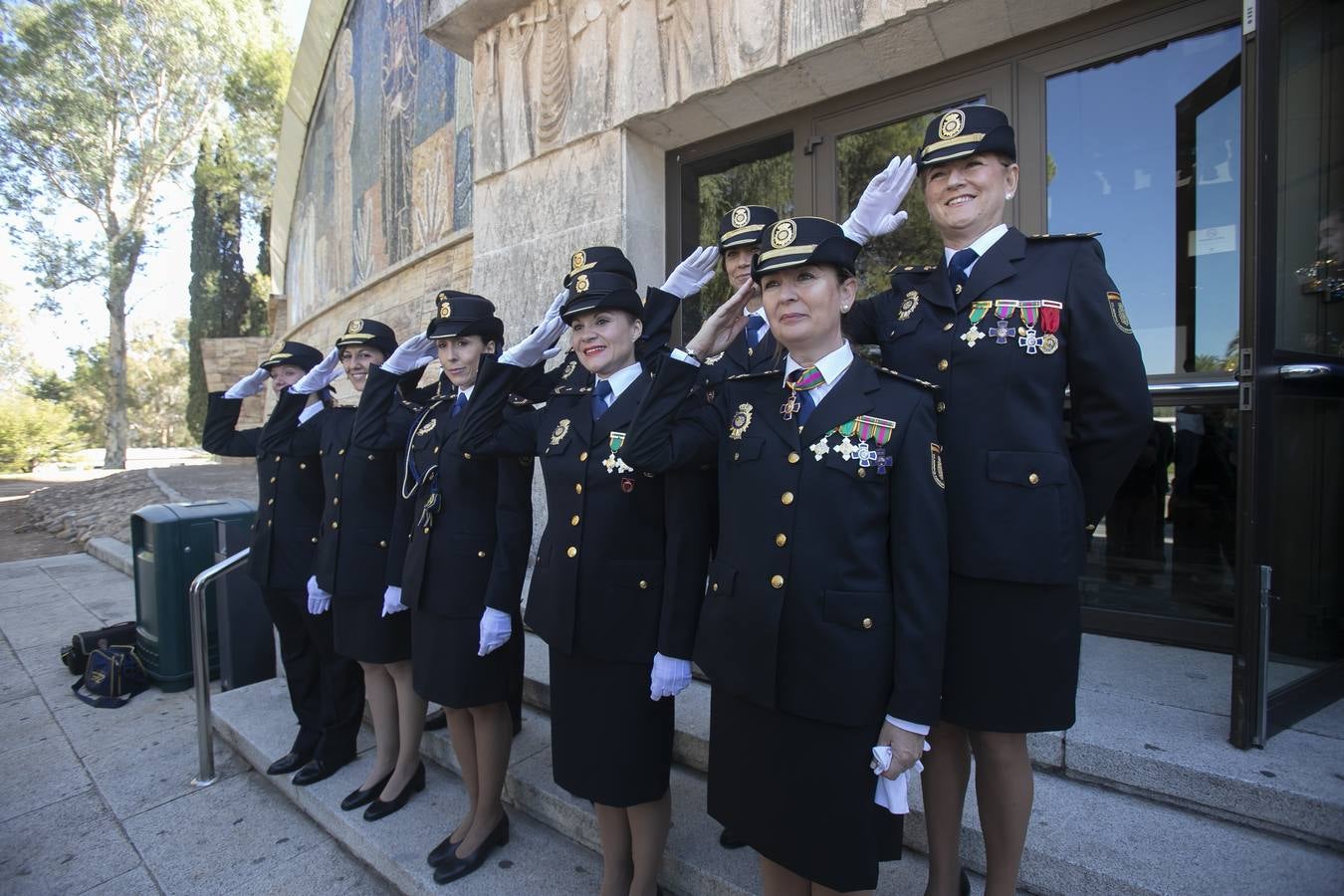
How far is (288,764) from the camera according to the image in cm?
Result: 373

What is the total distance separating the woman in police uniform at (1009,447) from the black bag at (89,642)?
6.55 metres

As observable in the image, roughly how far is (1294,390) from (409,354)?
12.0 feet

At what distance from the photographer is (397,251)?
967 centimetres

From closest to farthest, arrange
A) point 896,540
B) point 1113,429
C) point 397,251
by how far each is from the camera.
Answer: point 896,540 < point 1113,429 < point 397,251

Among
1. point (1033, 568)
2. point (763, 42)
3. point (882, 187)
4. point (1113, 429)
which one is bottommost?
point (1033, 568)

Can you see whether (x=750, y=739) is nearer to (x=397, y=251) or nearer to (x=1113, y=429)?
(x=1113, y=429)

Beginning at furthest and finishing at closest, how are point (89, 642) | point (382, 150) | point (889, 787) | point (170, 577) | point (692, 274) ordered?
point (382, 150)
point (89, 642)
point (170, 577)
point (692, 274)
point (889, 787)

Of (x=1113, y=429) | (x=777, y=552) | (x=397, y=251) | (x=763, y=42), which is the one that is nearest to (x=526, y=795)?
(x=777, y=552)

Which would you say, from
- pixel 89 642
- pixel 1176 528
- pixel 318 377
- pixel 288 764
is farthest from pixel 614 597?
pixel 89 642

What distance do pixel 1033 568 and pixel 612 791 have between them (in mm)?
1417

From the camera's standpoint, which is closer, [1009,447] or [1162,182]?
[1009,447]

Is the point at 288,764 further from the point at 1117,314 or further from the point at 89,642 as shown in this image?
the point at 1117,314

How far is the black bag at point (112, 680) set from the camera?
5219 mm

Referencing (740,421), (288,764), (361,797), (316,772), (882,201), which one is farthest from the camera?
(288,764)
